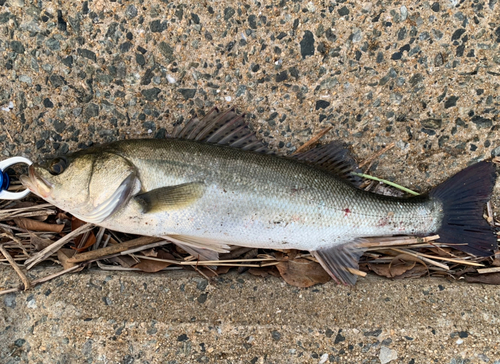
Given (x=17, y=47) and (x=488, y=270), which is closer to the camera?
(x=17, y=47)

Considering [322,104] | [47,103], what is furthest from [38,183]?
[322,104]

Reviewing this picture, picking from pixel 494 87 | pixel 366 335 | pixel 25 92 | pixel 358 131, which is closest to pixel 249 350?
pixel 366 335

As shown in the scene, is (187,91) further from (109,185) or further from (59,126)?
(59,126)

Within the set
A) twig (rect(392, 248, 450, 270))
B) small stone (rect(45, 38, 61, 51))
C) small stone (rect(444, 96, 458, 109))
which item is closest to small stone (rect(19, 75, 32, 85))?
small stone (rect(45, 38, 61, 51))

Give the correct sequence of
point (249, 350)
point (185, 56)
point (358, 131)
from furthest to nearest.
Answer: point (358, 131), point (185, 56), point (249, 350)

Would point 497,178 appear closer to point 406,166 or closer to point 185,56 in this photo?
point 406,166
